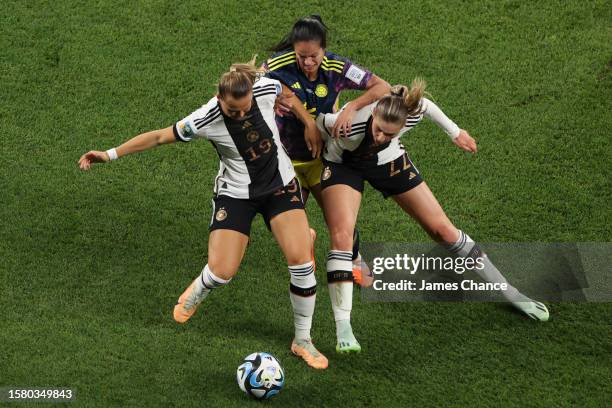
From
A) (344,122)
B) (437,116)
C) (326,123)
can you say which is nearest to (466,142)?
(437,116)

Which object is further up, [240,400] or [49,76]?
[49,76]

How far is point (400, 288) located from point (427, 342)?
84 cm

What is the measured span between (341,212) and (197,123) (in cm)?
135

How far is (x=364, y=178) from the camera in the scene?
9.40m

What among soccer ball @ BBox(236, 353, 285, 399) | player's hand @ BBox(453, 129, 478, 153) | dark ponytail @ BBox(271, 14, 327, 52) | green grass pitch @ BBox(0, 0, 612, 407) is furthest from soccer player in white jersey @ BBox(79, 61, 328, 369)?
player's hand @ BBox(453, 129, 478, 153)

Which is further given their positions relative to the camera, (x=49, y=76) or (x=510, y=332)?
(x=49, y=76)

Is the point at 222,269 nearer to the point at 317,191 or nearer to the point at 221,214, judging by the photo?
the point at 221,214

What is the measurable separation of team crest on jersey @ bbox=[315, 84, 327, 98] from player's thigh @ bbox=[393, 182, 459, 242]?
100 cm

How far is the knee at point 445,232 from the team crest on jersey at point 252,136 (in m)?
1.68

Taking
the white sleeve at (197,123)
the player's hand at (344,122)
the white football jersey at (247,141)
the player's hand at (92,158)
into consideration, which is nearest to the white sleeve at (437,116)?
the player's hand at (344,122)

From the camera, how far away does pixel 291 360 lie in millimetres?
9109

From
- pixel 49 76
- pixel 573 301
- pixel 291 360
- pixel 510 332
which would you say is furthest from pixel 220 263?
pixel 49 76

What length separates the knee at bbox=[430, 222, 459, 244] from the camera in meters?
9.42

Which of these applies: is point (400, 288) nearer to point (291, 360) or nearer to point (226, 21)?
point (291, 360)
